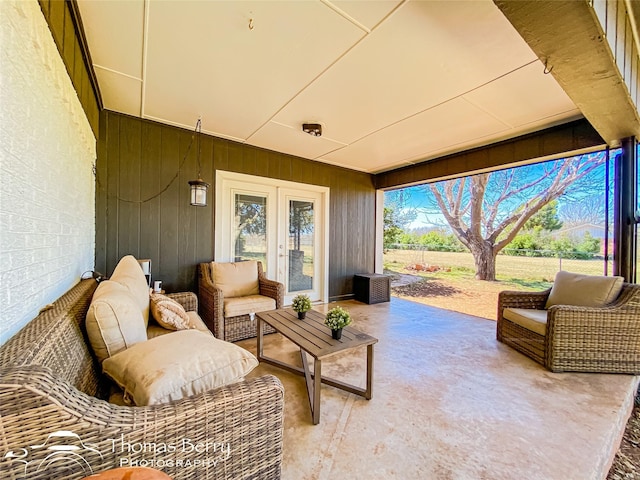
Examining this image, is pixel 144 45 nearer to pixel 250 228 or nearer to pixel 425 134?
pixel 250 228

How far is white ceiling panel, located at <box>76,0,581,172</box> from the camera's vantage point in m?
1.61

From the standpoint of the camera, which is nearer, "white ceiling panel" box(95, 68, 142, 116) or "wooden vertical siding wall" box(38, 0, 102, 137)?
"wooden vertical siding wall" box(38, 0, 102, 137)

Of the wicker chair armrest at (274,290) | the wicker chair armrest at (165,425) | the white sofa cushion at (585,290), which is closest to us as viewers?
the wicker chair armrest at (165,425)

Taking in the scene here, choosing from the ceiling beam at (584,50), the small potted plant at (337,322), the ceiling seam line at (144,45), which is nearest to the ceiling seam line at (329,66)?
the ceiling beam at (584,50)

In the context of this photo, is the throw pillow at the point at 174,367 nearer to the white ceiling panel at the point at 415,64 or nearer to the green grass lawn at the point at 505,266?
the white ceiling panel at the point at 415,64

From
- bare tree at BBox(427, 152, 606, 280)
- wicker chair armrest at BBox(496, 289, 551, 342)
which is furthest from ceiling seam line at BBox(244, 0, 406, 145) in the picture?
bare tree at BBox(427, 152, 606, 280)

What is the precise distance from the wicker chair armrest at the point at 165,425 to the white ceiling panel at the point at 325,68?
1983 mm

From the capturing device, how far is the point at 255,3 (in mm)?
1538

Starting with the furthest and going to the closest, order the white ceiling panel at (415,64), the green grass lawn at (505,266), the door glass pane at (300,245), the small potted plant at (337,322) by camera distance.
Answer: the green grass lawn at (505,266)
the door glass pane at (300,245)
the small potted plant at (337,322)
the white ceiling panel at (415,64)

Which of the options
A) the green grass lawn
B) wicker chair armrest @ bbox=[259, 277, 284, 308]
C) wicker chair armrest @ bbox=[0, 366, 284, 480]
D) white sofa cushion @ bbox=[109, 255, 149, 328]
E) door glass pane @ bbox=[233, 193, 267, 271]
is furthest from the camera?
the green grass lawn

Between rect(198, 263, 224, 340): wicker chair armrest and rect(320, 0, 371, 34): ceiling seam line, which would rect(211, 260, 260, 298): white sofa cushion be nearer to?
rect(198, 263, 224, 340): wicker chair armrest

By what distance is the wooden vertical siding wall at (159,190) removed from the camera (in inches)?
116

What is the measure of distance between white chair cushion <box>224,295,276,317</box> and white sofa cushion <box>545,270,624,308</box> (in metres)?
3.14
